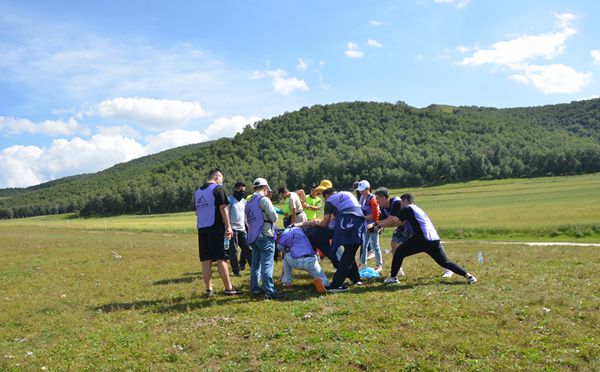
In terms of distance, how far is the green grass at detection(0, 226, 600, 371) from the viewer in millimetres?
5977

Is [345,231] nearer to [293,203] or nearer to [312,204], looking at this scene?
[293,203]

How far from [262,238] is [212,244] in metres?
1.11

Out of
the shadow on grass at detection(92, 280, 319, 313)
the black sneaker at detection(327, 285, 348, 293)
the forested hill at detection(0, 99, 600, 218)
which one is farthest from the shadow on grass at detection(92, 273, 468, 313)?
the forested hill at detection(0, 99, 600, 218)

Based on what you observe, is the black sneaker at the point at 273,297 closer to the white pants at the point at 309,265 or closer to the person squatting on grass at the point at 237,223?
the white pants at the point at 309,265

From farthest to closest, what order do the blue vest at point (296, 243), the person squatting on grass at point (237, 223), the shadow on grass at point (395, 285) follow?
1. the person squatting on grass at point (237, 223)
2. the blue vest at point (296, 243)
3. the shadow on grass at point (395, 285)

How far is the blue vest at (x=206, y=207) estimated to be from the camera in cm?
960

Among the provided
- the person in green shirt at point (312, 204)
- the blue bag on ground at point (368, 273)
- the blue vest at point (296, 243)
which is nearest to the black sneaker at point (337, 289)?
the blue vest at point (296, 243)

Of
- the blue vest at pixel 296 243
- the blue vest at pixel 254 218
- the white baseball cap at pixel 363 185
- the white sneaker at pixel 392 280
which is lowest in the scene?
the white sneaker at pixel 392 280

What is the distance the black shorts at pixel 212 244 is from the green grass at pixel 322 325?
3.16ft

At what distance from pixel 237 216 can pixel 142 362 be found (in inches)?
272

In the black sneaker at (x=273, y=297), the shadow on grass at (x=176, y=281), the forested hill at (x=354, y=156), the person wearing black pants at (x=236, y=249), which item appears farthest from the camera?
the forested hill at (x=354, y=156)

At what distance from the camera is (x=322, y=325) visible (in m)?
7.27

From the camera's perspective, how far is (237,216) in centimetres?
1297

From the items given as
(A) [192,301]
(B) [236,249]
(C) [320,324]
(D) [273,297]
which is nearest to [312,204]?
(B) [236,249]
